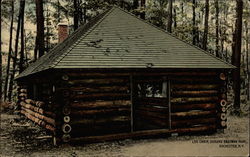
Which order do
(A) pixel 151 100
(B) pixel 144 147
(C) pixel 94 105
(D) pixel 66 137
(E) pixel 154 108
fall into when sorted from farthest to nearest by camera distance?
(A) pixel 151 100 → (E) pixel 154 108 → (C) pixel 94 105 → (D) pixel 66 137 → (B) pixel 144 147

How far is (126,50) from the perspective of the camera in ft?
40.2

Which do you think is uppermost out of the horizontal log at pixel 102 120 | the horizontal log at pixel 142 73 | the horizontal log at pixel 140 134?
the horizontal log at pixel 142 73

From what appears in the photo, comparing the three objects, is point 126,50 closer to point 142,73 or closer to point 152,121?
point 142,73

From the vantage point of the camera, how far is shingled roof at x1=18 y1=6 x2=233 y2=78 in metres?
11.1

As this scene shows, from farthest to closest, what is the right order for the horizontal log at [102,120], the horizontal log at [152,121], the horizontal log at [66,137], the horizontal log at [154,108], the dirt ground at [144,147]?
the horizontal log at [154,108] → the horizontal log at [152,121] → the horizontal log at [102,120] → the horizontal log at [66,137] → the dirt ground at [144,147]

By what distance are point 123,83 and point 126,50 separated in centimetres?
139

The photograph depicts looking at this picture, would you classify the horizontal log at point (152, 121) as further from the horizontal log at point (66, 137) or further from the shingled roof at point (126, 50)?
the horizontal log at point (66, 137)

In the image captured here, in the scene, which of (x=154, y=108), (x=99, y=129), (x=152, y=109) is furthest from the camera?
(x=152, y=109)

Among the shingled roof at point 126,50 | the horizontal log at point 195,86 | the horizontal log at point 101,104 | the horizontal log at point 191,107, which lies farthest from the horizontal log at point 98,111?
the horizontal log at point 195,86

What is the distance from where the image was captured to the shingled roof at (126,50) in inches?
439

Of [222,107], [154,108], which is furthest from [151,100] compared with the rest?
[222,107]

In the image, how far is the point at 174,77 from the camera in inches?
485

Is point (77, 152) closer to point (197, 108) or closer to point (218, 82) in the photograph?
point (197, 108)

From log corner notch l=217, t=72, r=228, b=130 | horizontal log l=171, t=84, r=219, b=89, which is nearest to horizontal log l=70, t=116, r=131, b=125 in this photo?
horizontal log l=171, t=84, r=219, b=89
